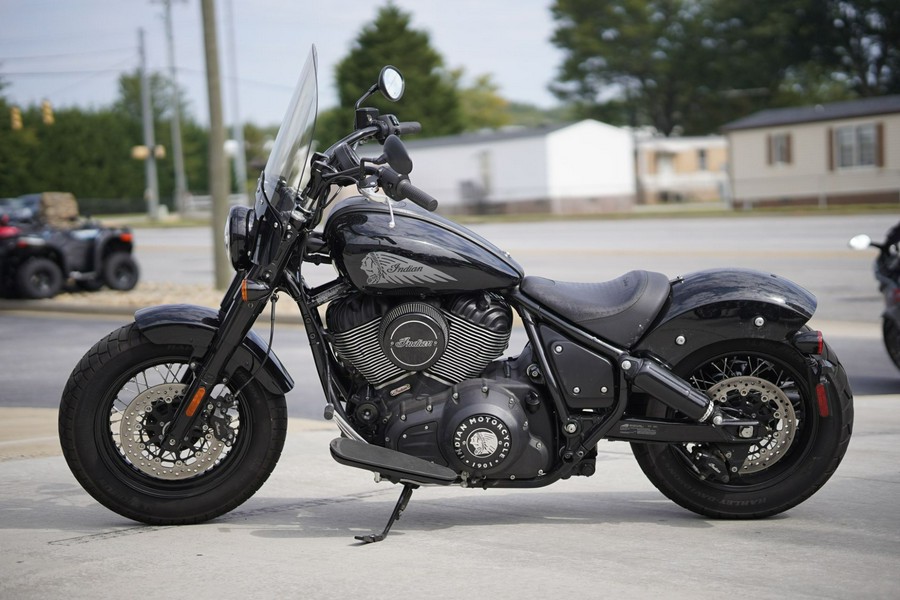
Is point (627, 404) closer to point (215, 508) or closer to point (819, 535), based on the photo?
point (819, 535)

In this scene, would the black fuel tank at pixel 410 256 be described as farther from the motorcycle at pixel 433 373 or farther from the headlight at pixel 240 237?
the headlight at pixel 240 237

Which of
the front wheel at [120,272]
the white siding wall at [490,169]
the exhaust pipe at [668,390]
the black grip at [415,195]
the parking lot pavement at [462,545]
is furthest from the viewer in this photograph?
the white siding wall at [490,169]

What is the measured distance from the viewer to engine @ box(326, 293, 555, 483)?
15.8ft

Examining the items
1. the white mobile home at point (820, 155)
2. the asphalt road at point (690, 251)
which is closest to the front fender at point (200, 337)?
the asphalt road at point (690, 251)

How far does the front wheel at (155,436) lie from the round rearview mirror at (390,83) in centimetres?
137

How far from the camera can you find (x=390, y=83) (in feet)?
16.1

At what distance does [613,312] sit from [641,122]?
82.7m

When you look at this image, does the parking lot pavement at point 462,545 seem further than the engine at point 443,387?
No

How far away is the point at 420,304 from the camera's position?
15.8 feet

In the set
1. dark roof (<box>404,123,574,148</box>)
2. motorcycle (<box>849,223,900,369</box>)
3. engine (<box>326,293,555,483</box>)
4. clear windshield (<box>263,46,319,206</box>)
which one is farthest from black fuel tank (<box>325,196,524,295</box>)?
dark roof (<box>404,123,574,148</box>)

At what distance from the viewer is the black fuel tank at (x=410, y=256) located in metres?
4.77

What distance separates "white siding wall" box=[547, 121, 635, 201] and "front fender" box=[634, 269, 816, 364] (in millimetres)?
45949

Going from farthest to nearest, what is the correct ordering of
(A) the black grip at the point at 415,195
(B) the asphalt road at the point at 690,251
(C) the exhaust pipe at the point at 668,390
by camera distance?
(B) the asphalt road at the point at 690,251 → (C) the exhaust pipe at the point at 668,390 → (A) the black grip at the point at 415,195

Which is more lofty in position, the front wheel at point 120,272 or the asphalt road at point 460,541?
the front wheel at point 120,272
